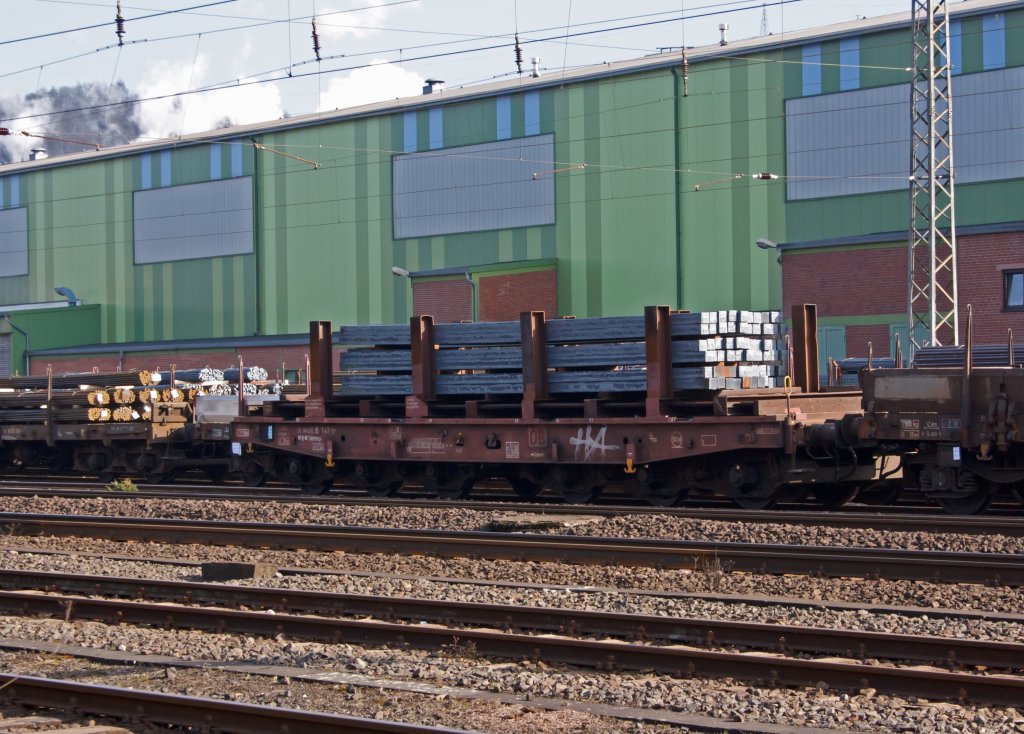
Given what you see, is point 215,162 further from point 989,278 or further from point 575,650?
point 575,650

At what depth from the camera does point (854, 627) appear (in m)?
9.12

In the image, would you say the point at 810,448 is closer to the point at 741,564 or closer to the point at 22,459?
the point at 741,564

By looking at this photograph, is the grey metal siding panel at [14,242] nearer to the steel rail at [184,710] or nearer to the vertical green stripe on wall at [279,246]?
the vertical green stripe on wall at [279,246]

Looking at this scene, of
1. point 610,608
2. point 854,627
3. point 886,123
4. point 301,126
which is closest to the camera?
point 854,627

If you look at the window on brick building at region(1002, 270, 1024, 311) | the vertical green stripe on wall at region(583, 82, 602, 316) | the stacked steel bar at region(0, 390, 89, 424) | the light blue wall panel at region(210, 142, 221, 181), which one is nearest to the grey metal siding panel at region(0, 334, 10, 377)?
the light blue wall panel at region(210, 142, 221, 181)

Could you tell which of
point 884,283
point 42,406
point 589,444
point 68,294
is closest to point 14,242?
point 68,294

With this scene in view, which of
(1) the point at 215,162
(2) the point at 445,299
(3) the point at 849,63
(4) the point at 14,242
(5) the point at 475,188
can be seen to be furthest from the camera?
(4) the point at 14,242

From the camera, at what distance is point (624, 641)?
9.06 meters

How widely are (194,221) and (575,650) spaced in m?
46.6

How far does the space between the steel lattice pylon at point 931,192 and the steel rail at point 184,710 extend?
20599 millimetres

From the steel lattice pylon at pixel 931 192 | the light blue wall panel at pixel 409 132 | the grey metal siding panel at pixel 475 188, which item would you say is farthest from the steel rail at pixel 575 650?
the light blue wall panel at pixel 409 132

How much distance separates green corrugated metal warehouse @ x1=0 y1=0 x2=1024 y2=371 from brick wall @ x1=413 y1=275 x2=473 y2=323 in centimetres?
50

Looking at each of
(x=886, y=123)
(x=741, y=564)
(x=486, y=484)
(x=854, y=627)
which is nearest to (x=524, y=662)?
(x=854, y=627)

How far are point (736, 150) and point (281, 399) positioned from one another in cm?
2233
